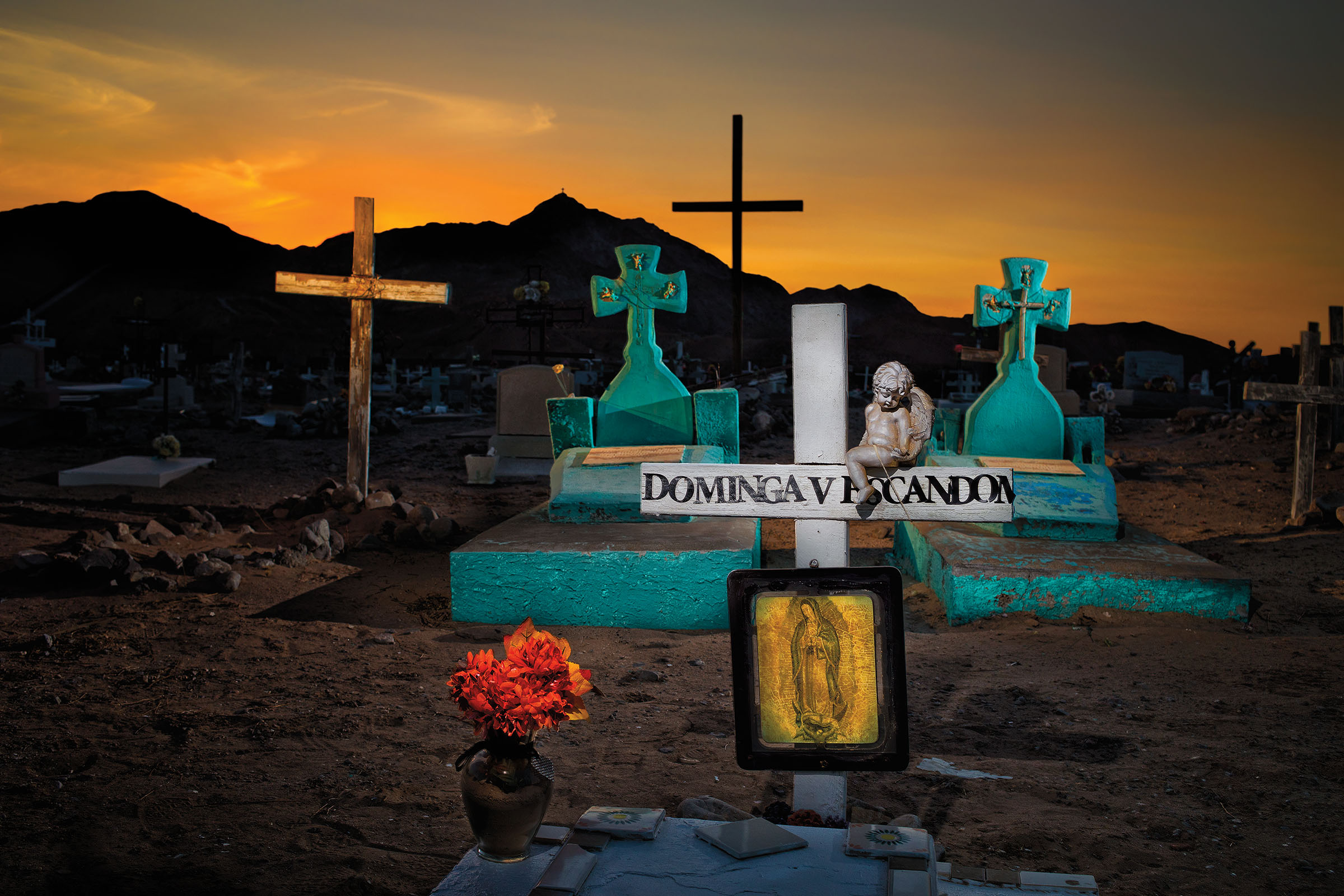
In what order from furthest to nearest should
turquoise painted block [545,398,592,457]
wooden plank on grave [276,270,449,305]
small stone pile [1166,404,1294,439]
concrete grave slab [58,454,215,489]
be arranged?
small stone pile [1166,404,1294,439] < concrete grave slab [58,454,215,489] < wooden plank on grave [276,270,449,305] < turquoise painted block [545,398,592,457]

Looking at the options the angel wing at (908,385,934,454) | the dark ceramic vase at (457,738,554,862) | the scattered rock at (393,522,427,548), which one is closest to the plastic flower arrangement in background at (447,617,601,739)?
the dark ceramic vase at (457,738,554,862)

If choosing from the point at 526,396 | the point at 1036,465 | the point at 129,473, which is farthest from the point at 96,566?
the point at 526,396

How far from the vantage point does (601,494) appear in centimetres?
714

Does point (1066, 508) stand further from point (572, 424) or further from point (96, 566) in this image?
point (96, 566)

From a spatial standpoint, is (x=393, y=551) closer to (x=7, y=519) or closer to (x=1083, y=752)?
(x=7, y=519)

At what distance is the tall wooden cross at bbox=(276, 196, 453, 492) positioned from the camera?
9.20 metres

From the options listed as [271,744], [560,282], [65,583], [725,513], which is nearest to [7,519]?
[65,583]

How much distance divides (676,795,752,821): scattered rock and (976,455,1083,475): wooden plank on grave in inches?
172

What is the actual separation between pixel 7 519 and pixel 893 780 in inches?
341

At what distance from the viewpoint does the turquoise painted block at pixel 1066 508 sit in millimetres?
6848

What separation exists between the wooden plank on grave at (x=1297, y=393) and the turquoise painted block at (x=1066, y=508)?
357 centimetres

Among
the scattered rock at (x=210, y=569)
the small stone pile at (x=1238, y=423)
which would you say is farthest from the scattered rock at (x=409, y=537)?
the small stone pile at (x=1238, y=423)

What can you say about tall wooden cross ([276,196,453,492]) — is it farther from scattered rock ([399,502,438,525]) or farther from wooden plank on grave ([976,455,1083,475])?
wooden plank on grave ([976,455,1083,475])

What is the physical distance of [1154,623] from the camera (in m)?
5.75
